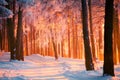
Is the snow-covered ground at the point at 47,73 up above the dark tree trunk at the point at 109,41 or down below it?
below

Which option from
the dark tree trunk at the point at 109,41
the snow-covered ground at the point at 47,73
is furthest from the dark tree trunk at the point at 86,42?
the dark tree trunk at the point at 109,41

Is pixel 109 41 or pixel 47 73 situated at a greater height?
pixel 109 41

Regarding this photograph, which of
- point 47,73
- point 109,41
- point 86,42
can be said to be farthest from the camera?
point 47,73

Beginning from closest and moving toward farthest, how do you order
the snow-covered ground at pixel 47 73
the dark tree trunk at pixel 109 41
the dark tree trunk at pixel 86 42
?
the dark tree trunk at pixel 109 41
the snow-covered ground at pixel 47 73
the dark tree trunk at pixel 86 42

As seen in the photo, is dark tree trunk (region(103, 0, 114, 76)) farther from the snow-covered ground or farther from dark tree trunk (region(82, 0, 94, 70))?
dark tree trunk (region(82, 0, 94, 70))

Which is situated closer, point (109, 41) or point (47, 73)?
point (109, 41)

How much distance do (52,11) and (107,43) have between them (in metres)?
16.8

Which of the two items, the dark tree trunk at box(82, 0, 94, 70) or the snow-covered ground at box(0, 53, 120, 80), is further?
the dark tree trunk at box(82, 0, 94, 70)

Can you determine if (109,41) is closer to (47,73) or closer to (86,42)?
(86,42)

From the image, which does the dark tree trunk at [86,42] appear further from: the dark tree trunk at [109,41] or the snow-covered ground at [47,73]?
the dark tree trunk at [109,41]

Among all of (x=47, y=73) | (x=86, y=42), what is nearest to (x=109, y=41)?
(x=86, y=42)

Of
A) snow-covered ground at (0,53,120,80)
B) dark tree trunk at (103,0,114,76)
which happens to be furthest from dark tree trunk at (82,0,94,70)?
dark tree trunk at (103,0,114,76)

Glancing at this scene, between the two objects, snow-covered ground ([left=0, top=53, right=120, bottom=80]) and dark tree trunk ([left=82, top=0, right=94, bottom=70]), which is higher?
dark tree trunk ([left=82, top=0, right=94, bottom=70])

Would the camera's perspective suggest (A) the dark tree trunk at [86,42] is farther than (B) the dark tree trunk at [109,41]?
Yes
